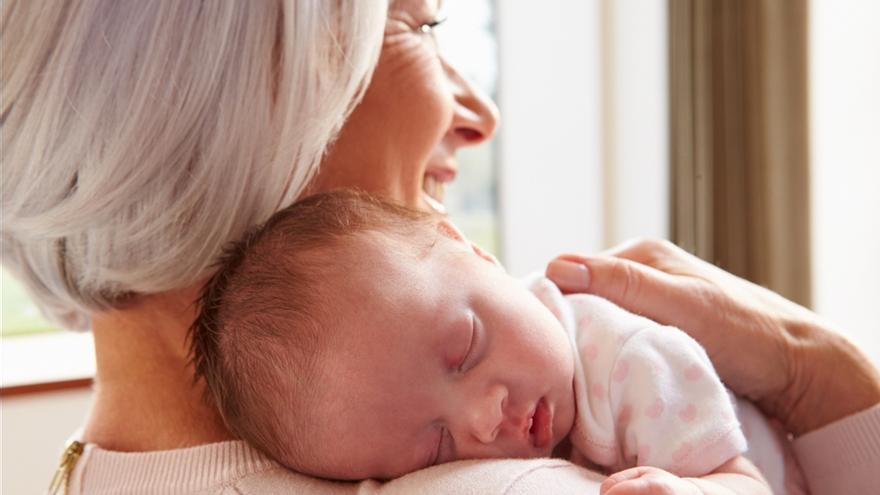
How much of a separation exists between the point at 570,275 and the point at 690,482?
1.46 feet

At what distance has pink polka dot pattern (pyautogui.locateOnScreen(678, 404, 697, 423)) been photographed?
112 cm

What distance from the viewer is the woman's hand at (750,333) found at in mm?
1379

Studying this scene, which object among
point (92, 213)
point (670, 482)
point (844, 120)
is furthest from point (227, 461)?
point (844, 120)

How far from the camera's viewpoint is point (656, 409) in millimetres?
1119

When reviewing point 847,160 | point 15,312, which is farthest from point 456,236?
point 15,312

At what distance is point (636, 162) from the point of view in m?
4.76

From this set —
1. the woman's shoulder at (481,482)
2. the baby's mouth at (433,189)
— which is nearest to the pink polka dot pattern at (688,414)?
the woman's shoulder at (481,482)

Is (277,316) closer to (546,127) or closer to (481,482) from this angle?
(481,482)

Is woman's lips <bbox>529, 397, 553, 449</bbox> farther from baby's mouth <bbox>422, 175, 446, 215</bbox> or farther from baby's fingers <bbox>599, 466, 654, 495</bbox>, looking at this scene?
baby's mouth <bbox>422, 175, 446, 215</bbox>

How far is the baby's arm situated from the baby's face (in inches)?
7.0

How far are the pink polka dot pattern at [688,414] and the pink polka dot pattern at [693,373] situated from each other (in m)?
0.03

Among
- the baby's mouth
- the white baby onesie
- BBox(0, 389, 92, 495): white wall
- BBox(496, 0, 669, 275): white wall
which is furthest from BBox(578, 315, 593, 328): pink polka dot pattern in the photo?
BBox(496, 0, 669, 275): white wall

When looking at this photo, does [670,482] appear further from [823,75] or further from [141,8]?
[823,75]

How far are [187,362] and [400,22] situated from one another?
0.61 metres
